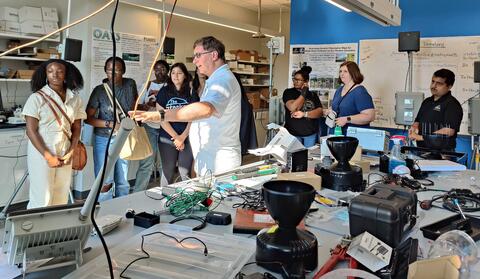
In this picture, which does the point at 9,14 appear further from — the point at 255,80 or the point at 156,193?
the point at 255,80

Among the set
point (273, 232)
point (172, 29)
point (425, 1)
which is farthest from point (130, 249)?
point (172, 29)

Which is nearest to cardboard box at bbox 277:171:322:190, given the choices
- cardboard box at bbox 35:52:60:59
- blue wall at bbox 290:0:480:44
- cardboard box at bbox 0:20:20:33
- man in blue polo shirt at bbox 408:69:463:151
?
man in blue polo shirt at bbox 408:69:463:151

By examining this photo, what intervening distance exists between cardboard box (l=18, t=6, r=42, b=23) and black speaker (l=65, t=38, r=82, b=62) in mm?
809

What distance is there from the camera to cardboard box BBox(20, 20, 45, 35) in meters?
4.33

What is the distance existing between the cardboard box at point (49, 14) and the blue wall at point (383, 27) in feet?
10.0

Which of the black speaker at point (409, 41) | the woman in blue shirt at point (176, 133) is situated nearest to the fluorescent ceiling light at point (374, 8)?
the black speaker at point (409, 41)

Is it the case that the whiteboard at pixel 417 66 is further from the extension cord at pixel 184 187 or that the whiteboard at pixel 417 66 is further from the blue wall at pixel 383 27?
the extension cord at pixel 184 187

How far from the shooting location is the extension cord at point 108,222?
1282 millimetres

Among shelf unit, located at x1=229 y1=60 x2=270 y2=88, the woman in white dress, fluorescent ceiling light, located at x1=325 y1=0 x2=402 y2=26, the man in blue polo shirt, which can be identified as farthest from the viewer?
shelf unit, located at x1=229 y1=60 x2=270 y2=88

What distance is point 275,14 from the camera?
9.03m

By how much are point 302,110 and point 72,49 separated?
2432mm

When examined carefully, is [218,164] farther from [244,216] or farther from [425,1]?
[425,1]

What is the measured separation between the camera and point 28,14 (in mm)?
4352

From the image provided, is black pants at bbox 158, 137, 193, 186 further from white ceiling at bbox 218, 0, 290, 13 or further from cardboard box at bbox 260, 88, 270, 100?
cardboard box at bbox 260, 88, 270, 100
